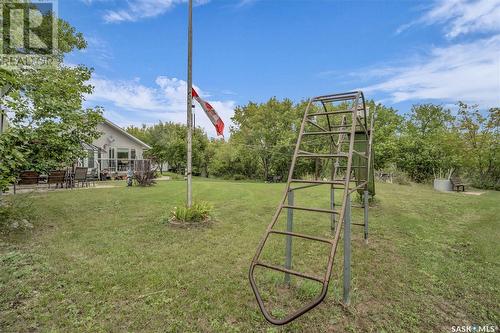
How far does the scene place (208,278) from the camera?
297cm

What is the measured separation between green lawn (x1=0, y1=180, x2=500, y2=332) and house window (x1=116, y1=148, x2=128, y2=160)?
576 inches

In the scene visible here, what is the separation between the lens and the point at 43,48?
8664mm

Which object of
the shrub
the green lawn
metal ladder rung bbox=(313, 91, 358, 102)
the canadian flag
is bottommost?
the green lawn

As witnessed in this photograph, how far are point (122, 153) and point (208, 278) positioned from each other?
742 inches

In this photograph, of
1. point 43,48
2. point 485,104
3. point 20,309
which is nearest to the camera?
point 20,309

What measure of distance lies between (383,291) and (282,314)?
47.7 inches

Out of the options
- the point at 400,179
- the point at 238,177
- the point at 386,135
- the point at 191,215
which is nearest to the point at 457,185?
the point at 400,179

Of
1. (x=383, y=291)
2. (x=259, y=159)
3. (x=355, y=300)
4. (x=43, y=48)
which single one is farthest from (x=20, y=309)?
(x=259, y=159)

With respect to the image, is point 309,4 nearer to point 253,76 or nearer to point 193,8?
point 193,8

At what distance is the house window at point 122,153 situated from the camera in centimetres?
1907

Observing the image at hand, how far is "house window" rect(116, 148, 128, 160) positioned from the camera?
19.1 meters

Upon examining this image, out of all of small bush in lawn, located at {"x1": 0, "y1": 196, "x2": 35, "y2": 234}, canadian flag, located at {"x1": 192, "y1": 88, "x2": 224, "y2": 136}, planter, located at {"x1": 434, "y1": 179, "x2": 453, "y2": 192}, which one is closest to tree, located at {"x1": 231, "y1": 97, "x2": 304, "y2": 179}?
planter, located at {"x1": 434, "y1": 179, "x2": 453, "y2": 192}

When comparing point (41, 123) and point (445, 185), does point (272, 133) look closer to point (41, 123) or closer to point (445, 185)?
point (445, 185)

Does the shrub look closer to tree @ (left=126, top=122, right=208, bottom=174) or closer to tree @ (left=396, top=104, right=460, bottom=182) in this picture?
tree @ (left=396, top=104, right=460, bottom=182)
